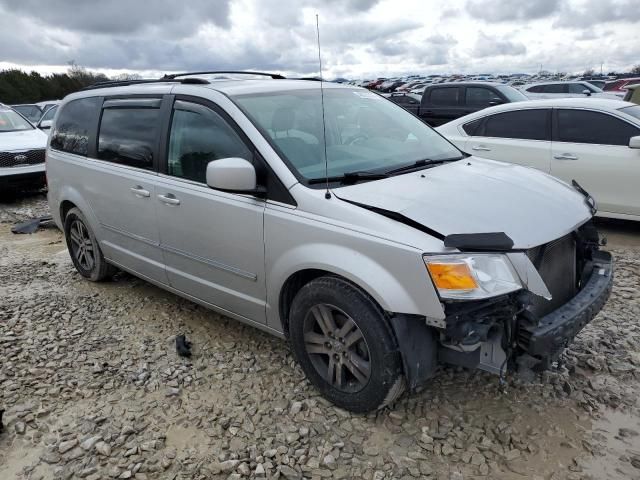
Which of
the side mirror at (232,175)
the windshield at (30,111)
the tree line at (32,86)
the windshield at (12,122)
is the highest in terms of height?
the tree line at (32,86)

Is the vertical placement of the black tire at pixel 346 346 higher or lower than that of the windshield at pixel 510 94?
lower

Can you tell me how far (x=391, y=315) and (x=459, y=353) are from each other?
0.39 metres

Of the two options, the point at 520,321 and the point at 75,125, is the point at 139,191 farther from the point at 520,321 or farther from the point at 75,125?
the point at 520,321

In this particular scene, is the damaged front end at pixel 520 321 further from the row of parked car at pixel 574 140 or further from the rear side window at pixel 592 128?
the rear side window at pixel 592 128

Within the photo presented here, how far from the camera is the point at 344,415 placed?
2961 mm

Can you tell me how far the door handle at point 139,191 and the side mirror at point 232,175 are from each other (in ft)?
3.51

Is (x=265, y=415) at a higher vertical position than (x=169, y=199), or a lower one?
lower

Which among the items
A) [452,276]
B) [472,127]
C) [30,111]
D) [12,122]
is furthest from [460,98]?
[30,111]

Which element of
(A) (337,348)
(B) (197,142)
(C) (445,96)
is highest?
(C) (445,96)

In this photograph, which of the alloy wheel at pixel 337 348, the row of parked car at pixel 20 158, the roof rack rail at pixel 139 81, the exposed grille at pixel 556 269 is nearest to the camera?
the exposed grille at pixel 556 269

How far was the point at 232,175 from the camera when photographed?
9.74 ft

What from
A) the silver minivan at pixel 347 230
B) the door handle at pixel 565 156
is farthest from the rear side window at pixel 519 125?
the silver minivan at pixel 347 230

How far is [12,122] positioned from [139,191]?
8253mm

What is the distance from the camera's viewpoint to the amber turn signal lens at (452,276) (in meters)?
2.41
